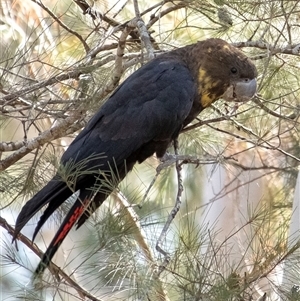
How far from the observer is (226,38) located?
202 cm

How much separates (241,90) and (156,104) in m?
0.23

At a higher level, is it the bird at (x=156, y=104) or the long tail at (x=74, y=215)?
the bird at (x=156, y=104)

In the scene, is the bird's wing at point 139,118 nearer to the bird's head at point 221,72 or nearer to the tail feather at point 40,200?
the bird's head at point 221,72

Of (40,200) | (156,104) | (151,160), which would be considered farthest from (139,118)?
(151,160)

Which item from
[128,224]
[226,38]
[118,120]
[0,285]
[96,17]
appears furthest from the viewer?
[0,285]

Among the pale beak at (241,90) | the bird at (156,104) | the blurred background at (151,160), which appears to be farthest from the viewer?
the pale beak at (241,90)

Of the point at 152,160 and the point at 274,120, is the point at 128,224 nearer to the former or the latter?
the point at 274,120

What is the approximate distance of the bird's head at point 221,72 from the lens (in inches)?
70.3

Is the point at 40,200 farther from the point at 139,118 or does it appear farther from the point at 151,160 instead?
the point at 151,160

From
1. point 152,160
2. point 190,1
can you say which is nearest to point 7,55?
point 190,1

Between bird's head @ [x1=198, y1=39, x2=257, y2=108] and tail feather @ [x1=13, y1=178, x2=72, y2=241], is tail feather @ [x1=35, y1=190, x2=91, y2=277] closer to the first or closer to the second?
tail feather @ [x1=13, y1=178, x2=72, y2=241]

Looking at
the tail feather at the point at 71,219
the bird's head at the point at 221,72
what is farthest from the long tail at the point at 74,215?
the bird's head at the point at 221,72

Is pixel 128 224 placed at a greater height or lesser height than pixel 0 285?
lesser

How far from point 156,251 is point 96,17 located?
0.84m
